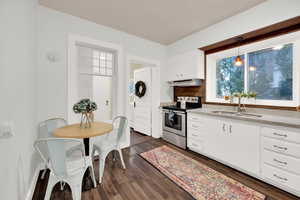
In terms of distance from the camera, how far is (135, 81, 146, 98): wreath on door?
3.93 metres

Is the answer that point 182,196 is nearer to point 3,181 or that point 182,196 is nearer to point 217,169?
point 217,169

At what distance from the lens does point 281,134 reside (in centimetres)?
160

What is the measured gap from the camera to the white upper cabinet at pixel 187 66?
9.61 ft

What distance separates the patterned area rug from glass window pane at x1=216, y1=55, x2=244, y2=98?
5.75 ft

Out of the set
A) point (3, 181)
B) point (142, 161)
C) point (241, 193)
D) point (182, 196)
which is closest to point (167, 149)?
point (142, 161)

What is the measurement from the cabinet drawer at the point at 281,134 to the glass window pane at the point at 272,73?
87 centimetres

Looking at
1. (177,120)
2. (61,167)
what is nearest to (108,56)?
(177,120)

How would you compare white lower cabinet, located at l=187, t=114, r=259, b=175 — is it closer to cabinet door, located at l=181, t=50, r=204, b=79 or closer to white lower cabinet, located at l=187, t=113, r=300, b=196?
white lower cabinet, located at l=187, t=113, r=300, b=196

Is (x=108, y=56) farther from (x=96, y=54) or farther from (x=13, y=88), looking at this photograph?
(x=13, y=88)

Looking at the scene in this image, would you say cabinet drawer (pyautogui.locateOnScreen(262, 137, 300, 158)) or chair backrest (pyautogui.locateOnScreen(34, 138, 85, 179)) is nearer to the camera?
chair backrest (pyautogui.locateOnScreen(34, 138, 85, 179))

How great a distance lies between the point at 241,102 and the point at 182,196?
6.82 ft

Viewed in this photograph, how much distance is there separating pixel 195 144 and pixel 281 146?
1.33m

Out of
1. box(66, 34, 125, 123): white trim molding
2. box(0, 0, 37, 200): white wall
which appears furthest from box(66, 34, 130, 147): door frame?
box(0, 0, 37, 200): white wall

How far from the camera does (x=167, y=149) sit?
2.86m
